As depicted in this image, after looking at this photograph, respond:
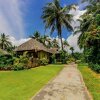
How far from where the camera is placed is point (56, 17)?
55.3 metres

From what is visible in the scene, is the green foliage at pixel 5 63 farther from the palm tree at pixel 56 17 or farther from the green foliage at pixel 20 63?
the palm tree at pixel 56 17

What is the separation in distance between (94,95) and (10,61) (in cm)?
2275

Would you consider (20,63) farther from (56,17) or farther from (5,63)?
(56,17)

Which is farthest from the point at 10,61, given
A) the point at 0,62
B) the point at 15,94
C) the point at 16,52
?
the point at 15,94

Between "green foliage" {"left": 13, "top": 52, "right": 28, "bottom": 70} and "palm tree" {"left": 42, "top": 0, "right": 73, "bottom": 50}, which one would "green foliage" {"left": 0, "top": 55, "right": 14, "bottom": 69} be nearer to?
"green foliage" {"left": 13, "top": 52, "right": 28, "bottom": 70}

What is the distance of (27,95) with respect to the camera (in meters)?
12.6

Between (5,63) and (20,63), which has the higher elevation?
(5,63)

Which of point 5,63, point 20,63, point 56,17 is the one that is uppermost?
point 56,17

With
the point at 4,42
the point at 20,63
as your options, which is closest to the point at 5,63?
the point at 20,63

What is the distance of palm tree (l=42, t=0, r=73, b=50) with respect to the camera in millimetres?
54909

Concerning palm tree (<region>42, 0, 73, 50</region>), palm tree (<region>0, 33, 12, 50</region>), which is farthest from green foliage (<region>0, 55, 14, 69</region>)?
palm tree (<region>0, 33, 12, 50</region>)

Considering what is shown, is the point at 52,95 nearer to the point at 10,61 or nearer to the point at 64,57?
the point at 10,61

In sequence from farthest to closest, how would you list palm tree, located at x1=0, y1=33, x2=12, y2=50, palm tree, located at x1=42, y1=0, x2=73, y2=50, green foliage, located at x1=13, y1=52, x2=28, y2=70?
1. palm tree, located at x1=0, y1=33, x2=12, y2=50
2. palm tree, located at x1=42, y1=0, x2=73, y2=50
3. green foliage, located at x1=13, y1=52, x2=28, y2=70

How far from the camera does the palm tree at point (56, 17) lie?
54909mm
